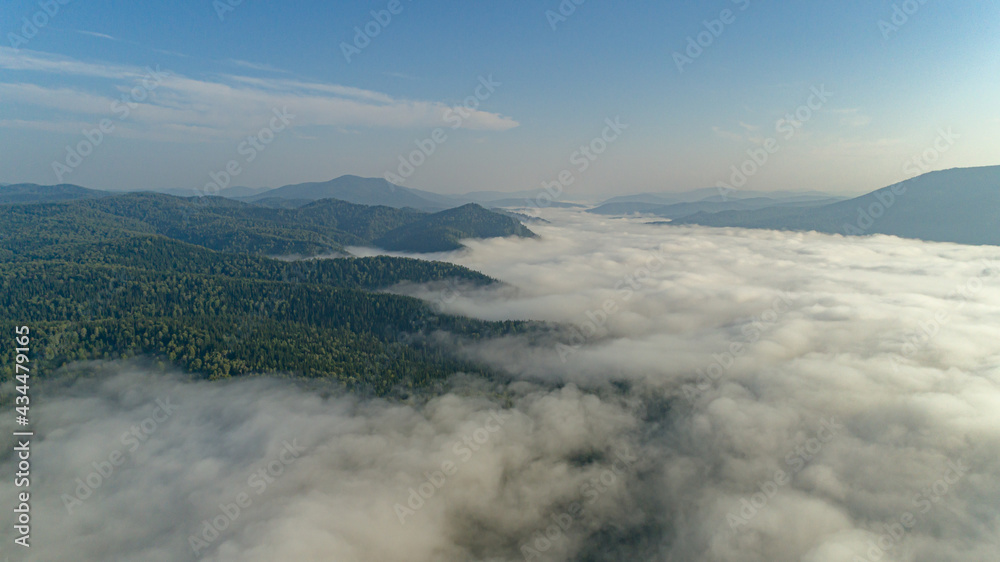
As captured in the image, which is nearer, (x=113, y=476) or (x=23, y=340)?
(x=113, y=476)

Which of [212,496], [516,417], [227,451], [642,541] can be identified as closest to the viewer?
[212,496]

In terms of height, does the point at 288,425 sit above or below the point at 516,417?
above

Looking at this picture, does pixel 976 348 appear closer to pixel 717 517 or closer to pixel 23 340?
pixel 717 517

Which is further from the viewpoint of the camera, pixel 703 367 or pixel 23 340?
pixel 703 367

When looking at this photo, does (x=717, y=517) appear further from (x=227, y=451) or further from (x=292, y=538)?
(x=227, y=451)

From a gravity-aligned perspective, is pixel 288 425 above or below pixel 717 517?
above

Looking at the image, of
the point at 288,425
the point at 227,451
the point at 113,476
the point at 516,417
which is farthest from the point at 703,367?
the point at 113,476

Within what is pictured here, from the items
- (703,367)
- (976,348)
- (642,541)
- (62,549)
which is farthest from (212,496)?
(976,348)

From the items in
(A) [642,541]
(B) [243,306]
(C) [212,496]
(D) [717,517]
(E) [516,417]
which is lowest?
(A) [642,541]

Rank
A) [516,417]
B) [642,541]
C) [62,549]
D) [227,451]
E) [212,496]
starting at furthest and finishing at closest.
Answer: [516,417] < [642,541] < [227,451] < [212,496] < [62,549]
